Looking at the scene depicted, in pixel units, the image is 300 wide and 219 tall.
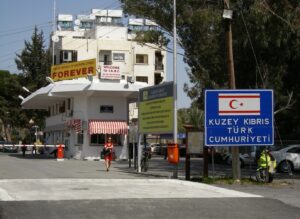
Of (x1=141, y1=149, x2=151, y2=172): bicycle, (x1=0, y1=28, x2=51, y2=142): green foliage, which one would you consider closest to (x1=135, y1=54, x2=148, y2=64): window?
(x1=0, y1=28, x2=51, y2=142): green foliage

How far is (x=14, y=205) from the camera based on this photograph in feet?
43.3

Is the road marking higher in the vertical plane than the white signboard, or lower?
lower

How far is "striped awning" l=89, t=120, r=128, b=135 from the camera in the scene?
149 feet

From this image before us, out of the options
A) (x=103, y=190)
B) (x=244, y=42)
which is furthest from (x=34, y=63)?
(x=103, y=190)

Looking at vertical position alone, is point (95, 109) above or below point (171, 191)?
above

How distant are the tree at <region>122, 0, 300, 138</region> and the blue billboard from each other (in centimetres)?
461

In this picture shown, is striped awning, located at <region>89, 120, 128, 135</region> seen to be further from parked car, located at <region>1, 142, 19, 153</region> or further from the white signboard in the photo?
parked car, located at <region>1, 142, 19, 153</region>

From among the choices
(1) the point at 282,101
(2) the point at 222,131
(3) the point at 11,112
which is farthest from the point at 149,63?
(2) the point at 222,131

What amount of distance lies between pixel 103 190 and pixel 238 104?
24.0 ft

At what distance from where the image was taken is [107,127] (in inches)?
1796

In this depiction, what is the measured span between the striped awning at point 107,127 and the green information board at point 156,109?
55.5 feet

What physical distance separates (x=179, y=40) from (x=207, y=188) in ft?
84.5

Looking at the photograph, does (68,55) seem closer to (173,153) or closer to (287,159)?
(287,159)

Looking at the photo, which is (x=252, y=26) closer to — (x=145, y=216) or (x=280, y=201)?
(x=280, y=201)
